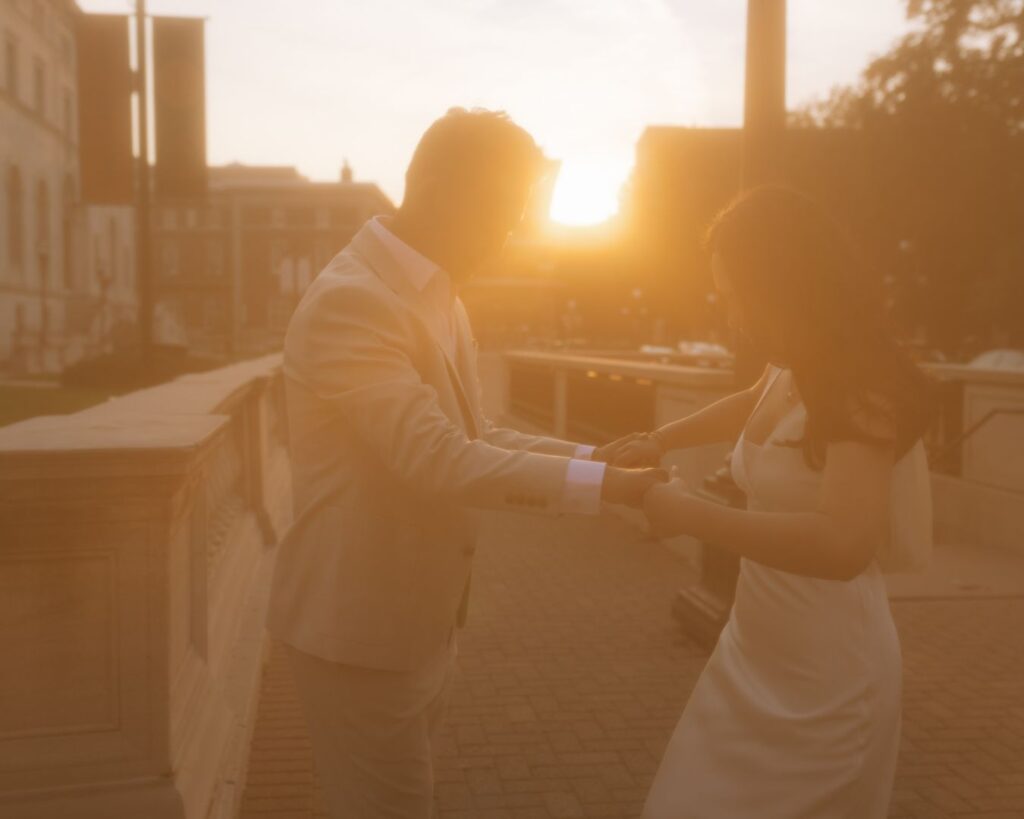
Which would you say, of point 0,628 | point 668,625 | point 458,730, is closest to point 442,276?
point 0,628

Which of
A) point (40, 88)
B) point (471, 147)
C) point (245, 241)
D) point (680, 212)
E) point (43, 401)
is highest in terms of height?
point (40, 88)

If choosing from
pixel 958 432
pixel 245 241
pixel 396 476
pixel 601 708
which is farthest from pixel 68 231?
pixel 396 476

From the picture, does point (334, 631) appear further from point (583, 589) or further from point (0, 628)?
point (583, 589)

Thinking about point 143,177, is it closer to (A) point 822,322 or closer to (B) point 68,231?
(A) point 822,322

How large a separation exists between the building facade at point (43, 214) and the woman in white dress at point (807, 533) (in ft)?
139

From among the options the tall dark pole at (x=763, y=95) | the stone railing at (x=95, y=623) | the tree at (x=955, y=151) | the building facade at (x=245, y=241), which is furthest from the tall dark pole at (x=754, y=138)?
the building facade at (x=245, y=241)

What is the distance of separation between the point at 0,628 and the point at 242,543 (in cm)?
352

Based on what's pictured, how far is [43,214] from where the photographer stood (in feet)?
187

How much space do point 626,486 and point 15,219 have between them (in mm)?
54864

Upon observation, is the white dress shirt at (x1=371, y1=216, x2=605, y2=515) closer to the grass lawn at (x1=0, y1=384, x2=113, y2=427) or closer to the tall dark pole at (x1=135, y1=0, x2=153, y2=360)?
the grass lawn at (x1=0, y1=384, x2=113, y2=427)

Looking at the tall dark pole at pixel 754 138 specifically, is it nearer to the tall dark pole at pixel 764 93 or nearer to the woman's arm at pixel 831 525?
the tall dark pole at pixel 764 93

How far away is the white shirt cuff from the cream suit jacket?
20mm

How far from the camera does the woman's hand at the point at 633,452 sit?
304 cm

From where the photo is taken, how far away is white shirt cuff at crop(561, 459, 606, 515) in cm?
241
